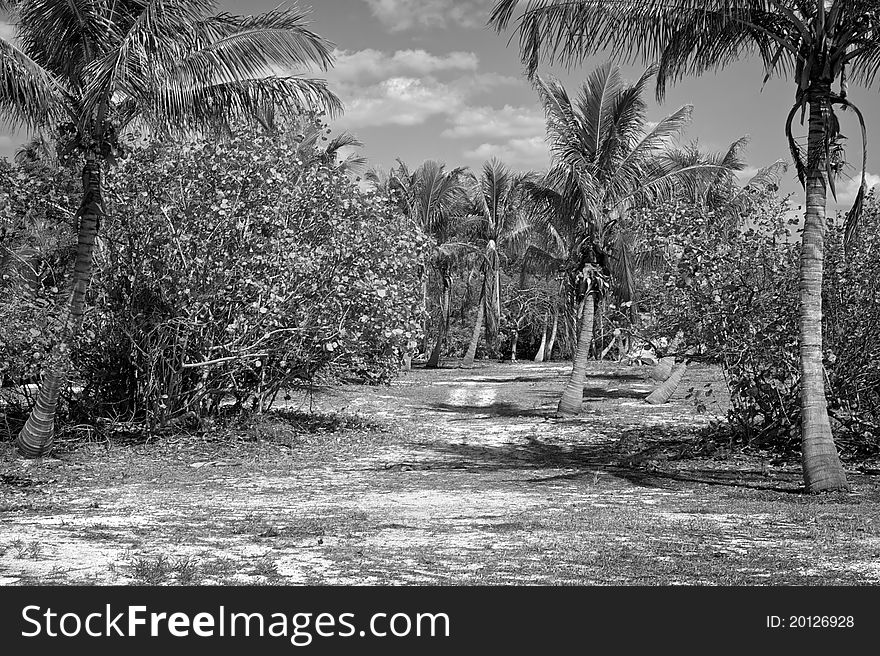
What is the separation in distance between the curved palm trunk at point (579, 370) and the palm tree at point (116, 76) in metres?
9.29

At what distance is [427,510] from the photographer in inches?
371

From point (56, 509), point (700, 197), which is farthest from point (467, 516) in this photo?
point (700, 197)

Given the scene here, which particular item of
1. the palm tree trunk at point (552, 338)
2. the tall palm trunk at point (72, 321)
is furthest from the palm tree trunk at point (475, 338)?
the tall palm trunk at point (72, 321)

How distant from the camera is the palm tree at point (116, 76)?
11.5 m

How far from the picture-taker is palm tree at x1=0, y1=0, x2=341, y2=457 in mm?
11531

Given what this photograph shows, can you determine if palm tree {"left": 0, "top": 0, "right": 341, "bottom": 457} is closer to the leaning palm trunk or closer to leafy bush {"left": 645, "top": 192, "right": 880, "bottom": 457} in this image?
leafy bush {"left": 645, "top": 192, "right": 880, "bottom": 457}

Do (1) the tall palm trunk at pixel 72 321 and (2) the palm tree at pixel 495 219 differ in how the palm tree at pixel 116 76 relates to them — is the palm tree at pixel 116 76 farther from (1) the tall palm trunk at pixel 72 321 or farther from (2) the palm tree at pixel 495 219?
(2) the palm tree at pixel 495 219

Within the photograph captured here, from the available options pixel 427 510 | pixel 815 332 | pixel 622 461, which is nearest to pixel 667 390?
pixel 622 461

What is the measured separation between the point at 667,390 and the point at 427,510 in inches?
580

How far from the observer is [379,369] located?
55.1ft

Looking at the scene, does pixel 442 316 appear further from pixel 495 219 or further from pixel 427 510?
pixel 427 510

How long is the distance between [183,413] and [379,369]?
342 centimetres

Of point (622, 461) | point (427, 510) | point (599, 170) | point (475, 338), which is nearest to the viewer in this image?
point (427, 510)

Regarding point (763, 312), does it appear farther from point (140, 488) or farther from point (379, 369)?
point (140, 488)
